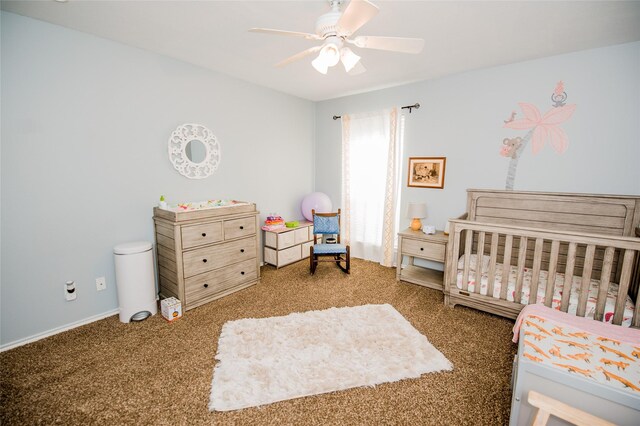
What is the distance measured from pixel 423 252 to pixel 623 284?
165cm

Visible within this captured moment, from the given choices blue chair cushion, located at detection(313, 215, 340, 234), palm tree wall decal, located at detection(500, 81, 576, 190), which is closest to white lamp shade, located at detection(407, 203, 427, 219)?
palm tree wall decal, located at detection(500, 81, 576, 190)

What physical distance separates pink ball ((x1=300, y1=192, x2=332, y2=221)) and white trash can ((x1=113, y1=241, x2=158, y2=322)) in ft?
7.72

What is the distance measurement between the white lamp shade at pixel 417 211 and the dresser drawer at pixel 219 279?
2.10 metres

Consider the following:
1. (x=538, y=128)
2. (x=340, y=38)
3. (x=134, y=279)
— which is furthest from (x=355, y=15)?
(x=134, y=279)

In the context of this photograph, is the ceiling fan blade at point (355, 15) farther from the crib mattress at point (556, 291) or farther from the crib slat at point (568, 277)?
the crib mattress at point (556, 291)

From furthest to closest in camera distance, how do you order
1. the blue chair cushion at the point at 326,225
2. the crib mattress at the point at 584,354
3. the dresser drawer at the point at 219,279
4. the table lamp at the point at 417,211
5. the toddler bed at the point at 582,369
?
the blue chair cushion at the point at 326,225 < the table lamp at the point at 417,211 < the dresser drawer at the point at 219,279 < the crib mattress at the point at 584,354 < the toddler bed at the point at 582,369

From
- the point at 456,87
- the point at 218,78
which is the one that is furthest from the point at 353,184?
the point at 218,78

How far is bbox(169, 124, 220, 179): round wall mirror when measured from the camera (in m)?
3.03

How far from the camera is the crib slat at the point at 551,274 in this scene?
2275mm

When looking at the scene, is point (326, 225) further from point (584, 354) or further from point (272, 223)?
point (584, 354)

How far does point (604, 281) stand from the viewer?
2.10 meters

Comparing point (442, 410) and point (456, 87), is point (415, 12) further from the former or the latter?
point (442, 410)

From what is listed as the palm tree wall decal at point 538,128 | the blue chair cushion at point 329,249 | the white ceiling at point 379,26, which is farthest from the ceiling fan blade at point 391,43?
the blue chair cushion at point 329,249

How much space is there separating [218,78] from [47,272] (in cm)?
261
